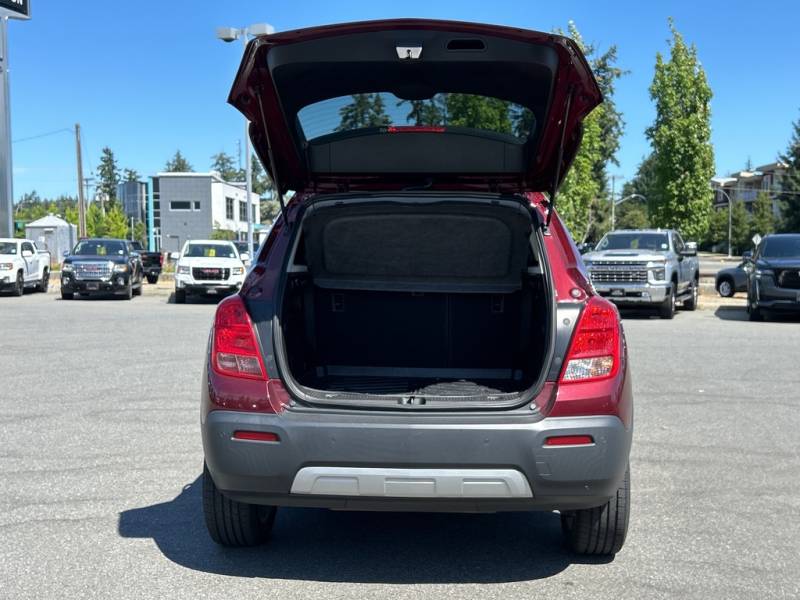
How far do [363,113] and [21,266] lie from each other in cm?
2305

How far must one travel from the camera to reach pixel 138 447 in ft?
20.5

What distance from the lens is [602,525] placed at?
3.91 metres

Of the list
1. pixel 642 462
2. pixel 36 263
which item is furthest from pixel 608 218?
pixel 642 462

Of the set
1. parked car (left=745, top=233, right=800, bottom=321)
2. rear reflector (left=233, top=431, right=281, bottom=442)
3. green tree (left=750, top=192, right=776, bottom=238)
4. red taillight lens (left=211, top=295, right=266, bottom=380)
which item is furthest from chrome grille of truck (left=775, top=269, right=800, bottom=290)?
green tree (left=750, top=192, right=776, bottom=238)

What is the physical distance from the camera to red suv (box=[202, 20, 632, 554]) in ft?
11.6

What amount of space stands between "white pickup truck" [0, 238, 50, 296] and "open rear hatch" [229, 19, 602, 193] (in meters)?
22.0

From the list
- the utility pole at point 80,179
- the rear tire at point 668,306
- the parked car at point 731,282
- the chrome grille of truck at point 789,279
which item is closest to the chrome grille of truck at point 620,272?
the rear tire at point 668,306

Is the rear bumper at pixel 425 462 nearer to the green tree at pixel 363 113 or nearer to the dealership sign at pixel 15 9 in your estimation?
the green tree at pixel 363 113

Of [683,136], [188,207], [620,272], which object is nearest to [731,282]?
[683,136]

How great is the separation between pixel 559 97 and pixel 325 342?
6.33 ft

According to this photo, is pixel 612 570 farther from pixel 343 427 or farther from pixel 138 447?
pixel 138 447

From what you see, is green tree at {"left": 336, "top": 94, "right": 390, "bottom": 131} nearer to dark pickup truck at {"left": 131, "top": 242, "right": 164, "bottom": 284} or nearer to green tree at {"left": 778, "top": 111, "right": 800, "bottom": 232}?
dark pickup truck at {"left": 131, "top": 242, "right": 164, "bottom": 284}

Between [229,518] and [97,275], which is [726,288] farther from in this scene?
[229,518]

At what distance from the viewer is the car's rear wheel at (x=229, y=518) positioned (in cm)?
397
